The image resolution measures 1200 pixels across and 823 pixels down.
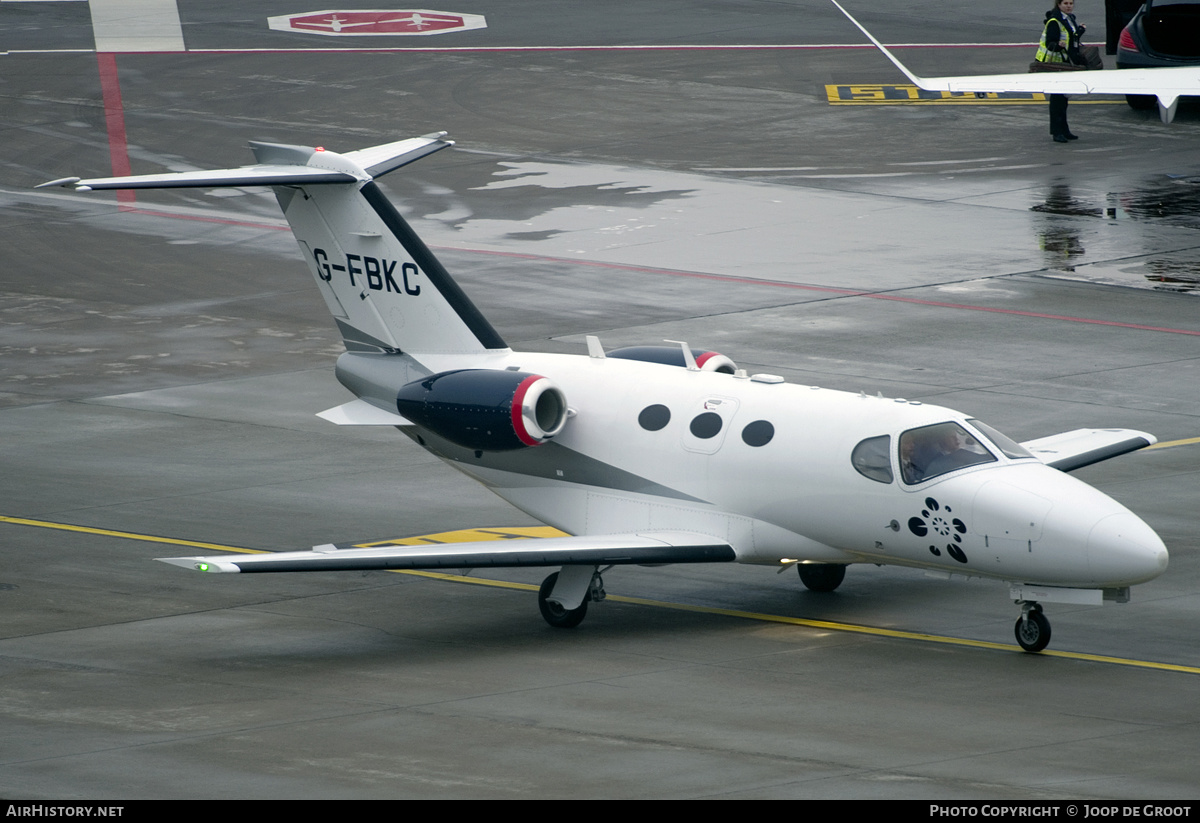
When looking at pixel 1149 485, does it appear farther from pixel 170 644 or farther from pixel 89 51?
pixel 89 51

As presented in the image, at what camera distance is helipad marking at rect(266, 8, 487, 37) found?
66125 mm

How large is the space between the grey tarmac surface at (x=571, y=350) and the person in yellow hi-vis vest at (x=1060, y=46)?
0.60 meters

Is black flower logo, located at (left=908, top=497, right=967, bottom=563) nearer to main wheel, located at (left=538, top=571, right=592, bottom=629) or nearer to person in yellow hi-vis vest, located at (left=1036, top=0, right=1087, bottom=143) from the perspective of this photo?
main wheel, located at (left=538, top=571, right=592, bottom=629)

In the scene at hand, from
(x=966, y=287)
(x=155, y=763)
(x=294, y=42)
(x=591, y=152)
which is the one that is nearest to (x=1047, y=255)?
(x=966, y=287)

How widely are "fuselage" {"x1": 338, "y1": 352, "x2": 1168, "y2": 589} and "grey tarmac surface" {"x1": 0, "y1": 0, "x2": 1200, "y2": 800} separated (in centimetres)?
104

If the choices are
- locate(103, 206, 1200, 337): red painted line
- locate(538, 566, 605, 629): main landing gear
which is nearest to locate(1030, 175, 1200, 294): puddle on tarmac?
locate(103, 206, 1200, 337): red painted line

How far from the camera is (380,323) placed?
23.5 metres

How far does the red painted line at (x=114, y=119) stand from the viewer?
47125 mm

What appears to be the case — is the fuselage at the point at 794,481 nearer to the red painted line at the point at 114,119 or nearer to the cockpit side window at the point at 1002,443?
the cockpit side window at the point at 1002,443

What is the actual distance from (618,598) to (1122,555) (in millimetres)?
6206

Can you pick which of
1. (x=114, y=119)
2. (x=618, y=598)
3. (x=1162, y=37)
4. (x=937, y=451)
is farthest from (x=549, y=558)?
(x=114, y=119)

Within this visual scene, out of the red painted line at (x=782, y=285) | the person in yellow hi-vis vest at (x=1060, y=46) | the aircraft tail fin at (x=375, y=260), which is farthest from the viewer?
the person in yellow hi-vis vest at (x=1060, y=46)

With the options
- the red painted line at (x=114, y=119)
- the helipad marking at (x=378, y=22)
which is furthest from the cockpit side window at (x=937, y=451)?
the helipad marking at (x=378, y=22)

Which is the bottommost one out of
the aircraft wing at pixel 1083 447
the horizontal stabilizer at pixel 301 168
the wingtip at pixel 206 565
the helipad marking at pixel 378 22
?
the aircraft wing at pixel 1083 447
